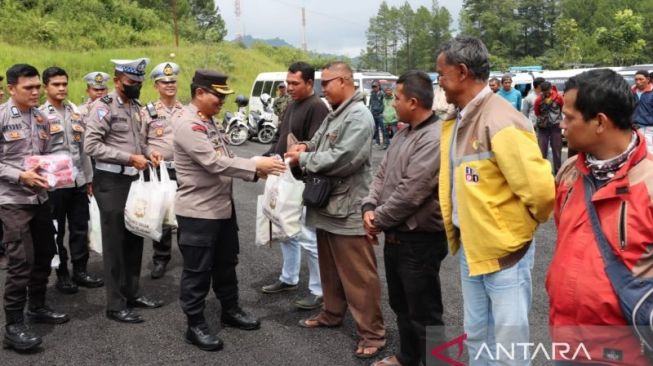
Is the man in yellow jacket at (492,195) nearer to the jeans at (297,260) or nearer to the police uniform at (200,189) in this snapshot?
the police uniform at (200,189)

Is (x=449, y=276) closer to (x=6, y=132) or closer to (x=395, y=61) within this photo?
(x=6, y=132)

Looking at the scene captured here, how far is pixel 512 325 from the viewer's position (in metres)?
2.31

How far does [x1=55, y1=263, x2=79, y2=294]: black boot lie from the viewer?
4753 millimetres

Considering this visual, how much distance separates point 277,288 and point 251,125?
1212cm

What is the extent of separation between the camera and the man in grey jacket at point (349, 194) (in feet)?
11.2

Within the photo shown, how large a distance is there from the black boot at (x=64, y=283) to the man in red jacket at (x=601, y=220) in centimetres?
423

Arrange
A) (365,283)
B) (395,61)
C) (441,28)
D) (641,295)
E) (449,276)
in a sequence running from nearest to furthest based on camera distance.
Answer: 1. (641,295)
2. (365,283)
3. (449,276)
4. (441,28)
5. (395,61)

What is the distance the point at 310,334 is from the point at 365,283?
2.10 feet

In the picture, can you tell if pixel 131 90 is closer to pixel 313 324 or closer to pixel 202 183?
pixel 202 183

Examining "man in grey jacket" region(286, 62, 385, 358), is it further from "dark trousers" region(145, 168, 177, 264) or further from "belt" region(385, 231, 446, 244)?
"dark trousers" region(145, 168, 177, 264)

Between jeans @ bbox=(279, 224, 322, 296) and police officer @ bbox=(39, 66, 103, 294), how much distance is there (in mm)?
1786

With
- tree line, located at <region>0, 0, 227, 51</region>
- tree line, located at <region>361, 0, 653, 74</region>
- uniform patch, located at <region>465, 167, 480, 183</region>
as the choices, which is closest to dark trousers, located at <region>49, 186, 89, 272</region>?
uniform patch, located at <region>465, 167, 480, 183</region>

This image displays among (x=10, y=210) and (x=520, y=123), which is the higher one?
(x=520, y=123)

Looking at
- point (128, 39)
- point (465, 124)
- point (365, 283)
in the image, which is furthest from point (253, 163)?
point (128, 39)
